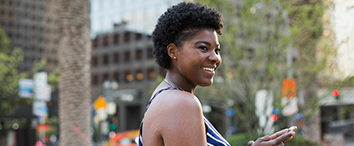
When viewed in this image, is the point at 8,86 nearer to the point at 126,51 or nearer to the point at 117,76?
the point at 126,51

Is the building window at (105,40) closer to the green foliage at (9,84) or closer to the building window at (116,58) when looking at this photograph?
the building window at (116,58)

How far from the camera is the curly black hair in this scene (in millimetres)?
1905

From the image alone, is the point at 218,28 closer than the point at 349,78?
Yes

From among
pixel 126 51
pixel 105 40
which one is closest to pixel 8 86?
pixel 126 51

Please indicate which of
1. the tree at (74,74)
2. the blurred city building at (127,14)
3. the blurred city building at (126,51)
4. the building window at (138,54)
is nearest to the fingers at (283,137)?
the tree at (74,74)

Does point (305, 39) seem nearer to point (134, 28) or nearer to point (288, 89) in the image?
point (288, 89)

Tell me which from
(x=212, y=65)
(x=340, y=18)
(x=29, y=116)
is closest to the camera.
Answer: (x=212, y=65)

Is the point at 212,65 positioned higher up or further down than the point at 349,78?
higher up

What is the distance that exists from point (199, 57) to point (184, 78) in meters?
0.17

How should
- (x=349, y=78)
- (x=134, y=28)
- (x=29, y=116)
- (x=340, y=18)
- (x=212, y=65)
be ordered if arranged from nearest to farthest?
(x=212, y=65) → (x=349, y=78) → (x=340, y=18) → (x=29, y=116) → (x=134, y=28)

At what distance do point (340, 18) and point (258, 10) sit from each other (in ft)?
6.80

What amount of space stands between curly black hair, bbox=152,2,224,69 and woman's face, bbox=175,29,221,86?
0.13 feet

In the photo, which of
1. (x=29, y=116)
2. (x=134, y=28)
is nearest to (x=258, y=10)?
(x=29, y=116)

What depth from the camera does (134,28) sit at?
4734 cm
